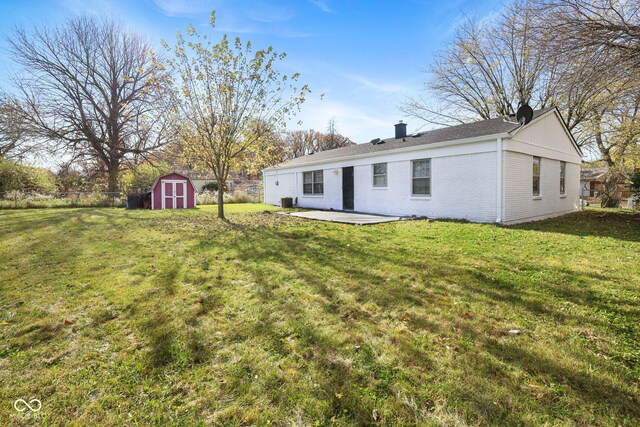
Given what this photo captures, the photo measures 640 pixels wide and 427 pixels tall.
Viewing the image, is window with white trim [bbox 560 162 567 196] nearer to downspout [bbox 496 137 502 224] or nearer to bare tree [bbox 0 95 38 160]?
downspout [bbox 496 137 502 224]

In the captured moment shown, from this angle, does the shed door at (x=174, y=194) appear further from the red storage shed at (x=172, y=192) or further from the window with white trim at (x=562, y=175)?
the window with white trim at (x=562, y=175)

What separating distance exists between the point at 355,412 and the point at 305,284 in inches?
88.0

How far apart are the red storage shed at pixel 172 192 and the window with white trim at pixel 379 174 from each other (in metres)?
11.8

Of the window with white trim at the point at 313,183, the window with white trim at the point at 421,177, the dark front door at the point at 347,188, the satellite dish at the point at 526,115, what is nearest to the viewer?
the satellite dish at the point at 526,115

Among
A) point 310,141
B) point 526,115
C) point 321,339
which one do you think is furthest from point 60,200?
point 310,141

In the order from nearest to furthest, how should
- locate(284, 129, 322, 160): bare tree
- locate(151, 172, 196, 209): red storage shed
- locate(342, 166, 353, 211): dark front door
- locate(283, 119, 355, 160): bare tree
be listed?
locate(342, 166, 353, 211): dark front door < locate(151, 172, 196, 209): red storage shed < locate(283, 119, 355, 160): bare tree < locate(284, 129, 322, 160): bare tree

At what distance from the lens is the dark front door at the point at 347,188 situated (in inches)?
579

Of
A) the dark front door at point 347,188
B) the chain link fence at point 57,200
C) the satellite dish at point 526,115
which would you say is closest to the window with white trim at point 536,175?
the satellite dish at point 526,115

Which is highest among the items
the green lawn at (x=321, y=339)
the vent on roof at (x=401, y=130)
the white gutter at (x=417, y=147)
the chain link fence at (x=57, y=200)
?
the vent on roof at (x=401, y=130)

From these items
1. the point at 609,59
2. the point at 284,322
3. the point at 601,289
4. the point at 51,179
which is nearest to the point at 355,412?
the point at 284,322

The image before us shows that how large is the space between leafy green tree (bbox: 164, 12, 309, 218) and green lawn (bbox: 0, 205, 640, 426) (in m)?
6.65

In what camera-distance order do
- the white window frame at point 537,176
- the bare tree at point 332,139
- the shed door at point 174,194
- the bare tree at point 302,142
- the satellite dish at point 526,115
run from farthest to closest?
the bare tree at point 302,142
the bare tree at point 332,139
the shed door at point 174,194
the white window frame at point 537,176
the satellite dish at point 526,115

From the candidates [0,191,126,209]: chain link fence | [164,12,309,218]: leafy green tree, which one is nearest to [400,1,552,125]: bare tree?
Answer: [164,12,309,218]: leafy green tree

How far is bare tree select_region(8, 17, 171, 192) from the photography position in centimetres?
1936
